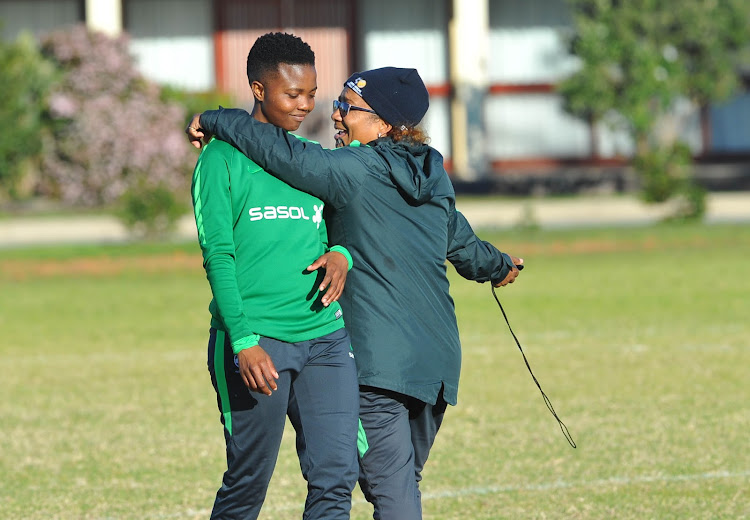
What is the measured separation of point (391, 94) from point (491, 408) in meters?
4.43

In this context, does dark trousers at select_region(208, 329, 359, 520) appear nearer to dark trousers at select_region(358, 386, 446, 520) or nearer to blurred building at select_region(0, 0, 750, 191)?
dark trousers at select_region(358, 386, 446, 520)

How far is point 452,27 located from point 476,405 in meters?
35.0

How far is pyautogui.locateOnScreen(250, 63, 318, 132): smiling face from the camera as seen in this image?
4465mm

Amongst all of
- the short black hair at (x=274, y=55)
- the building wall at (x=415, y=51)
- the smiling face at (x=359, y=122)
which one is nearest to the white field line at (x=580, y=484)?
the smiling face at (x=359, y=122)

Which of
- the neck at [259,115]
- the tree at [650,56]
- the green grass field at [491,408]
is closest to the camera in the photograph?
the neck at [259,115]

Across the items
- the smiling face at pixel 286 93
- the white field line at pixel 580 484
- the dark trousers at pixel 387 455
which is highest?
the smiling face at pixel 286 93

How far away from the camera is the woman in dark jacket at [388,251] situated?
4.43 m

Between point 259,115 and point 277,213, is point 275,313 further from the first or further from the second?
point 259,115

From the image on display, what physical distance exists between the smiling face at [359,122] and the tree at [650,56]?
29.7 meters

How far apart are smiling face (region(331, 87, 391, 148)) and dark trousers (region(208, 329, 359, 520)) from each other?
0.73 metres

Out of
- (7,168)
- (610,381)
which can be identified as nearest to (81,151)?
(7,168)

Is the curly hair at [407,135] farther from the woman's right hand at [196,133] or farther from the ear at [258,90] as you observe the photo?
the woman's right hand at [196,133]

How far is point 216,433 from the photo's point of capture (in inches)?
318

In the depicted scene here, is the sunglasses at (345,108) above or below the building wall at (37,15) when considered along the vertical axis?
below
